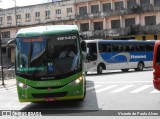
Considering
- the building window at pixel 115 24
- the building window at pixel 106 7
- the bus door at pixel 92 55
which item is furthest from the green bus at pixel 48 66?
the building window at pixel 106 7

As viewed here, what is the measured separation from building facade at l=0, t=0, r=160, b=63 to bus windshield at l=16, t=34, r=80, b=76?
132 feet

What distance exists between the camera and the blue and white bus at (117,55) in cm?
3000

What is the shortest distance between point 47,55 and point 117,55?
2007 cm

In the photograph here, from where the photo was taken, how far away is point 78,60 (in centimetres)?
1255

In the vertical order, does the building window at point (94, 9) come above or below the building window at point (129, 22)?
above

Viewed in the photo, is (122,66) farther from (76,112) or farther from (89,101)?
(76,112)

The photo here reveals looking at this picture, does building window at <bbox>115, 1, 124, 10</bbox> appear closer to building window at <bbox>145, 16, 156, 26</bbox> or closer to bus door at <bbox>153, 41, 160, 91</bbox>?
building window at <bbox>145, 16, 156, 26</bbox>

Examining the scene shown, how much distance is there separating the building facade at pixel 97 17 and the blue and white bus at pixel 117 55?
17.3 metres

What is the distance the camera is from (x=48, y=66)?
12266 millimetres

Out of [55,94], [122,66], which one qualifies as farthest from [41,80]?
[122,66]

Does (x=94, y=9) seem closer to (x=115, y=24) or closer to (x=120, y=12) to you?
(x=115, y=24)

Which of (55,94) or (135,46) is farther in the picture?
(135,46)

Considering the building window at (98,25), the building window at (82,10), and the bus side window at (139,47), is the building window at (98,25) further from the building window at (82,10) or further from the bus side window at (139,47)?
the bus side window at (139,47)

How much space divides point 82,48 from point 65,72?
1690 millimetres
